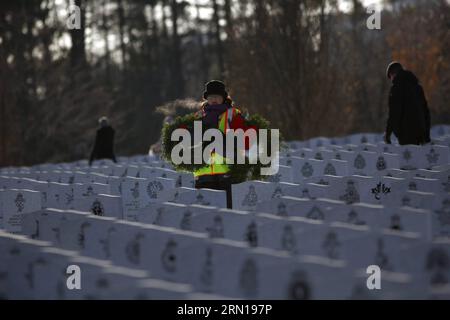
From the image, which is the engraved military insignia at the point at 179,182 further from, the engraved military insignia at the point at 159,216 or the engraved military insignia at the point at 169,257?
the engraved military insignia at the point at 169,257

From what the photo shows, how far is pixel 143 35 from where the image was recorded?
154ft

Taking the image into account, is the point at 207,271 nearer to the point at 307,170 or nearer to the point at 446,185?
the point at 446,185

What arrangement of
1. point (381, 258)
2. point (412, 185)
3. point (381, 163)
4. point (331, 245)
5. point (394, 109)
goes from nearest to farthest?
point (381, 258) → point (331, 245) → point (412, 185) → point (381, 163) → point (394, 109)

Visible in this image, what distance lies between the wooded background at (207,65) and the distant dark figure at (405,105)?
1144 cm

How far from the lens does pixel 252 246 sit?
568 centimetres

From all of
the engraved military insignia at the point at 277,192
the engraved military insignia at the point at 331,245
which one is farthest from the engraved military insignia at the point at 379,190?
the engraved military insignia at the point at 331,245

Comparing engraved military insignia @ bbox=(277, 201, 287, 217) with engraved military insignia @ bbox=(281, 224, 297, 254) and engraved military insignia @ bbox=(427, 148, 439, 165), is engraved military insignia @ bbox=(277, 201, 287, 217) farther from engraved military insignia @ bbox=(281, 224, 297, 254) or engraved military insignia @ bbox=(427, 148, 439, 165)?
engraved military insignia @ bbox=(427, 148, 439, 165)

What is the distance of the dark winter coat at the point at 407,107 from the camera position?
39.2 ft

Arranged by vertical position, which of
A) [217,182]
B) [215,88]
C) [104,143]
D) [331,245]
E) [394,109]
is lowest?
[331,245]

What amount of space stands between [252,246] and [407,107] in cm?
671

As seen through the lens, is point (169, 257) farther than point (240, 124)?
No

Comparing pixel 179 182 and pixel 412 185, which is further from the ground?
pixel 412 185

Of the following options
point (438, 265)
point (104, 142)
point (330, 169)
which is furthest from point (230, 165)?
point (104, 142)

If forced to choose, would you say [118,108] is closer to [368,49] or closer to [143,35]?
[143,35]
